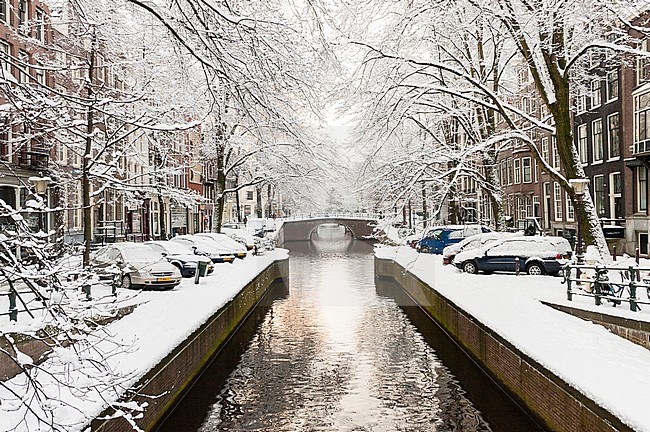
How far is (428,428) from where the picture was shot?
1328cm

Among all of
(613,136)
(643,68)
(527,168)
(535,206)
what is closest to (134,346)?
(643,68)

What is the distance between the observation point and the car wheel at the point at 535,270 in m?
27.5

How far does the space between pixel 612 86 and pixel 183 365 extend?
3136 centimetres

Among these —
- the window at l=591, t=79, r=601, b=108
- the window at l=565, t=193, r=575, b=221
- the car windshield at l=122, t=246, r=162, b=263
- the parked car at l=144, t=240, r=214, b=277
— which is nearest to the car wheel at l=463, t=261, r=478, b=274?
the parked car at l=144, t=240, r=214, b=277

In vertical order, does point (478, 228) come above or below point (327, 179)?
below

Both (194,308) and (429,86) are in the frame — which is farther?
(429,86)

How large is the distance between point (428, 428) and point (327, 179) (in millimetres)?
38612

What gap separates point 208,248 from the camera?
36.3 meters

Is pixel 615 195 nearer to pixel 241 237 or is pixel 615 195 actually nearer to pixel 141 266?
pixel 241 237

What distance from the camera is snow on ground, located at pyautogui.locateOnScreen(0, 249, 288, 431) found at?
19.4 ft

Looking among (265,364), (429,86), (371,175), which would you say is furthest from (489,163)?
(265,364)

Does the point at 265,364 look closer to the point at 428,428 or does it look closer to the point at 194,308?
the point at 194,308

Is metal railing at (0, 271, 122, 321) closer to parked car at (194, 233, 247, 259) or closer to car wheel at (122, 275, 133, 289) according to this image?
car wheel at (122, 275, 133, 289)

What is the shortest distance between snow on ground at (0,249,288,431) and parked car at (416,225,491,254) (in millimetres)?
12594
